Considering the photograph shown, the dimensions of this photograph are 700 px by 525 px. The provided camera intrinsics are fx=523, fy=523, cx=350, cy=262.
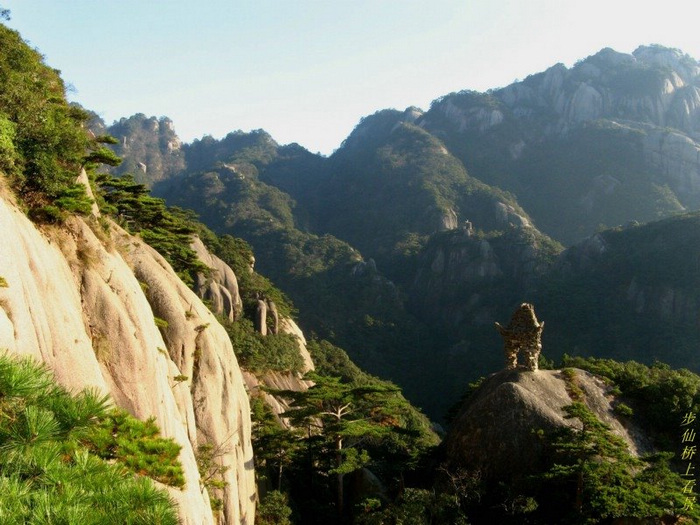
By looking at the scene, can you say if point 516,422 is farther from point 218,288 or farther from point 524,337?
point 218,288

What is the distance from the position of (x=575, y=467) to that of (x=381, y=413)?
41.3 ft

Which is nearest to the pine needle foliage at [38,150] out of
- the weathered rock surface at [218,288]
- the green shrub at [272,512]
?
the green shrub at [272,512]

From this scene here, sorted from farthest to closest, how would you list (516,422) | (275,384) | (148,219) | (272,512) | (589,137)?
1. (589,137)
2. (275,384)
3. (148,219)
4. (272,512)
5. (516,422)

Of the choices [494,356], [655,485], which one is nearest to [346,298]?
[494,356]

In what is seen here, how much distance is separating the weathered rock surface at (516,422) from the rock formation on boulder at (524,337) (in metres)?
0.68

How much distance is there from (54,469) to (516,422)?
16.2 m

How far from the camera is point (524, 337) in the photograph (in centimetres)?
2045

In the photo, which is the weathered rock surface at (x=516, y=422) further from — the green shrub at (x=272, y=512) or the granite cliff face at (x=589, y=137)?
the granite cliff face at (x=589, y=137)

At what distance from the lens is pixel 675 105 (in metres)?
128

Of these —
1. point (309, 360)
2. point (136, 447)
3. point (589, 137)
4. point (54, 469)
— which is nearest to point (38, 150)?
point (136, 447)

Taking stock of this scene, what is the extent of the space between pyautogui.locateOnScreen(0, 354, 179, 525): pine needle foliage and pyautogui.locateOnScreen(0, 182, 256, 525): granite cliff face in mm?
1266

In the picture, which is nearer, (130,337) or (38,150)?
(130,337)

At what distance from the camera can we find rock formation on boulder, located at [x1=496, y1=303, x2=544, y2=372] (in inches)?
795

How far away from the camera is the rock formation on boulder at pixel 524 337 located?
20.2m
